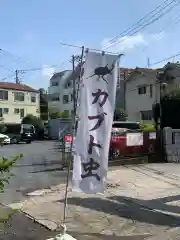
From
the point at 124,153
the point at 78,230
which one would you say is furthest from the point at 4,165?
the point at 124,153

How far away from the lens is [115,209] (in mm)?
8422

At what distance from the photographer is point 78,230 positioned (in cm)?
694

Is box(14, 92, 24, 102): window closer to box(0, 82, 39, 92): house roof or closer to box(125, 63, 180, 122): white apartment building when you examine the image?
box(0, 82, 39, 92): house roof

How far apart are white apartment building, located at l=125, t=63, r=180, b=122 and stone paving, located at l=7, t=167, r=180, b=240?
2716 centimetres

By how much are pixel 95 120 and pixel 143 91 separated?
3503 centimetres

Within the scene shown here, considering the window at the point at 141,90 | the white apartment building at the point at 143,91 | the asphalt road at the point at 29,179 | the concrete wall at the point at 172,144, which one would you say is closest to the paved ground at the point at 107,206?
the asphalt road at the point at 29,179

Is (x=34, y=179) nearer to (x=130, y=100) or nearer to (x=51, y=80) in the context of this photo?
(x=130, y=100)

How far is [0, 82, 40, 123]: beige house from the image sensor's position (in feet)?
169

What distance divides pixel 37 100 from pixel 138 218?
49813 mm

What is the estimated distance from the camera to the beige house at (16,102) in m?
51.5

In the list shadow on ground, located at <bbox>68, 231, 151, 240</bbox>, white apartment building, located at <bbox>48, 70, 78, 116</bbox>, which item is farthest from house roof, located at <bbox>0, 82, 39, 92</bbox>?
shadow on ground, located at <bbox>68, 231, 151, 240</bbox>

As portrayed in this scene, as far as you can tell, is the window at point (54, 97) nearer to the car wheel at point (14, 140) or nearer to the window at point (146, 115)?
the car wheel at point (14, 140)

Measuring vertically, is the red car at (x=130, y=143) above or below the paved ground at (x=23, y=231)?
above

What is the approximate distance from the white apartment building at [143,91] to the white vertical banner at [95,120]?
31.3m
